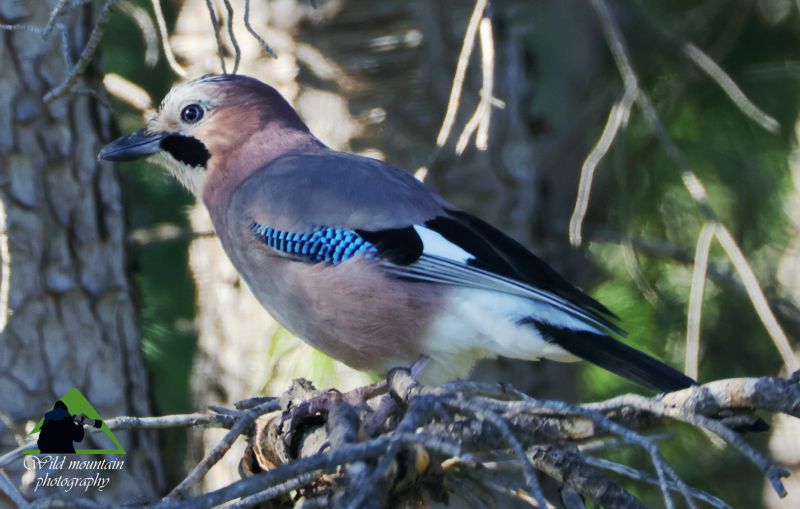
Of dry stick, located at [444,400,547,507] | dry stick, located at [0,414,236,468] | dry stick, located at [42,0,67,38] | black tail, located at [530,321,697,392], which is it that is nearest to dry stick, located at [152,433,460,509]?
dry stick, located at [444,400,547,507]

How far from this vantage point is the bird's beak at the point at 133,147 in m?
3.24

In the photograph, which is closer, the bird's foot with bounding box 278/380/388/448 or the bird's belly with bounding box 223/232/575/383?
the bird's foot with bounding box 278/380/388/448

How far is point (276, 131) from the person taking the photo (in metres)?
3.60

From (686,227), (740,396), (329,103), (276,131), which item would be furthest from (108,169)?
(686,227)

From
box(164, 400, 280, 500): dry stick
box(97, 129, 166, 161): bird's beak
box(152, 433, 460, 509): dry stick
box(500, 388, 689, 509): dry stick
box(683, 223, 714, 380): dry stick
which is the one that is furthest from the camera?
box(97, 129, 166, 161): bird's beak

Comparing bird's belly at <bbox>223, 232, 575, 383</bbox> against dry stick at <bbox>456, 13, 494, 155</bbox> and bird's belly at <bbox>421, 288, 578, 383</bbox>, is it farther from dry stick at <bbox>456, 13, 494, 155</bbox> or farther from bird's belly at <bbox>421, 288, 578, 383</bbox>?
dry stick at <bbox>456, 13, 494, 155</bbox>

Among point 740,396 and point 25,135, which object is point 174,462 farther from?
point 740,396

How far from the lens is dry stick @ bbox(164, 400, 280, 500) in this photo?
6.87 feet

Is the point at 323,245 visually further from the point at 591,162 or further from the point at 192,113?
the point at 591,162

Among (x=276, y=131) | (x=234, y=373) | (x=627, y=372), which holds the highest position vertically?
(x=276, y=131)

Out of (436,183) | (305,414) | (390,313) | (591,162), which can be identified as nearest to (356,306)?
(390,313)

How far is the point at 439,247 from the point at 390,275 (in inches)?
6.1

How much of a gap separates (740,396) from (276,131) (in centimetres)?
199

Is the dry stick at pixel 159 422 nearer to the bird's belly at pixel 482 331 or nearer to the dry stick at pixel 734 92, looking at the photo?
the bird's belly at pixel 482 331
